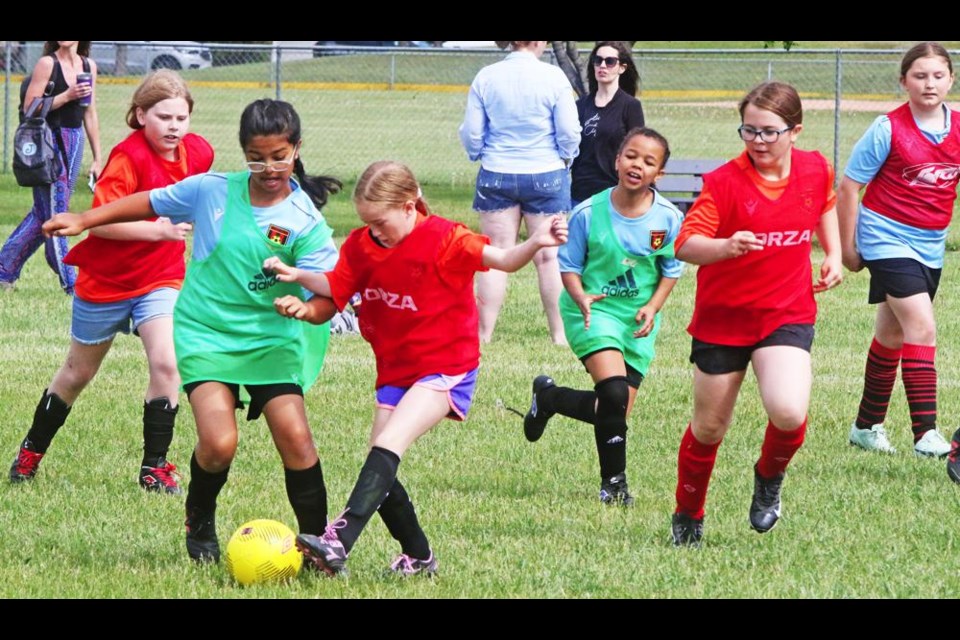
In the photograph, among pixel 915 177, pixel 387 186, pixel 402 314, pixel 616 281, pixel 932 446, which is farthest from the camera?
pixel 932 446

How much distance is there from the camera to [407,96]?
122 ft

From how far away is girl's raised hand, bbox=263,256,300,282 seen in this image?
5438 millimetres

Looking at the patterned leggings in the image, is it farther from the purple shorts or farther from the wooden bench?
the wooden bench

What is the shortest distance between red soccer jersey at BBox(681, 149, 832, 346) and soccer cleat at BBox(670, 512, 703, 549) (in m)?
0.76

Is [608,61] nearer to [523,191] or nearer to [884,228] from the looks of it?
[523,191]

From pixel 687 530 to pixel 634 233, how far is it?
1.49 meters

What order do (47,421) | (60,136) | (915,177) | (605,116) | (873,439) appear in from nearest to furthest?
(47,421), (915,177), (873,439), (605,116), (60,136)

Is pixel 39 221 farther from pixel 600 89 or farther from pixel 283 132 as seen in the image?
pixel 283 132

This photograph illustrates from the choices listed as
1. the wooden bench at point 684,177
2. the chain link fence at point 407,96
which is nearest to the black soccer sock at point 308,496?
the chain link fence at point 407,96

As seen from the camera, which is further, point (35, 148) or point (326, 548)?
point (35, 148)

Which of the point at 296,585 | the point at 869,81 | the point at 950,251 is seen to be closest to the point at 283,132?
the point at 296,585

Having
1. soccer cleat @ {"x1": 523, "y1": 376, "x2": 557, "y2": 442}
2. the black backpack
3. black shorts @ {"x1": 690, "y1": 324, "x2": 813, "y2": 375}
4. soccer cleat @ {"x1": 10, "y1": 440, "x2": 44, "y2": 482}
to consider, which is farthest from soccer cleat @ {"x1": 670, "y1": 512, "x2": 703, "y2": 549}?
the black backpack

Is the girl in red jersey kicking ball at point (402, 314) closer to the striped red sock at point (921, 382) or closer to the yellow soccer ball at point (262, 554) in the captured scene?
the yellow soccer ball at point (262, 554)

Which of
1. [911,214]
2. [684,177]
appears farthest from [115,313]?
[684,177]
